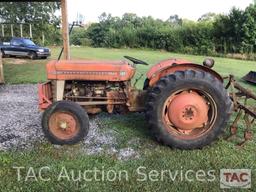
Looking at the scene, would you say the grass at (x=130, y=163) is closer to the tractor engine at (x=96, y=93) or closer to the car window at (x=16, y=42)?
the tractor engine at (x=96, y=93)

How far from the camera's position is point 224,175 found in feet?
14.3

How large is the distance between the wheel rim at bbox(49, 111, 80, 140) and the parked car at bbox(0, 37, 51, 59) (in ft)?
54.0

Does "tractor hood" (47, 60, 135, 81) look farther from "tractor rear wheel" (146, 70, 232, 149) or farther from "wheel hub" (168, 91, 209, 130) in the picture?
"wheel hub" (168, 91, 209, 130)

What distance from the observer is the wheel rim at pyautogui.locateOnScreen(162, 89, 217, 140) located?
5133 millimetres

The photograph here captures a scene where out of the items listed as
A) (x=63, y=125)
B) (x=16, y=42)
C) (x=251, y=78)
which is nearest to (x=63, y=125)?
(x=63, y=125)

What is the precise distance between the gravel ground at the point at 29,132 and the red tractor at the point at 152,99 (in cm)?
30

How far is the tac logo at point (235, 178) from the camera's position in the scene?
413 centimetres

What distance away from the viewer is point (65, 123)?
5.28 meters

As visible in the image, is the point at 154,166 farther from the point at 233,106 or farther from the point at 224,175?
the point at 233,106

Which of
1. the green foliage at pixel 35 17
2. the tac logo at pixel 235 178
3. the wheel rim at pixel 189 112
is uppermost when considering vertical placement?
the green foliage at pixel 35 17

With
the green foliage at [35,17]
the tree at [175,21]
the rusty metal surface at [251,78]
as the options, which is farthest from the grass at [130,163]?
the tree at [175,21]

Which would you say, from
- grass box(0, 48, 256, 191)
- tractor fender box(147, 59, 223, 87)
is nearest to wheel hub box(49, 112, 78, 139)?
grass box(0, 48, 256, 191)

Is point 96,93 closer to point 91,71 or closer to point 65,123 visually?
point 91,71

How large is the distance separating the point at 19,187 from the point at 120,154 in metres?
1.42
